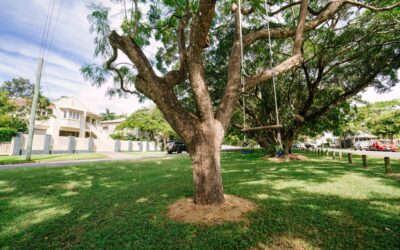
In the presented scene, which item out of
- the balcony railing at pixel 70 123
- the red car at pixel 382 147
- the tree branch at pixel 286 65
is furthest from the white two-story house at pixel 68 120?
the red car at pixel 382 147

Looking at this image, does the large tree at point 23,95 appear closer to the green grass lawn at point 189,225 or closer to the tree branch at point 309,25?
the green grass lawn at point 189,225

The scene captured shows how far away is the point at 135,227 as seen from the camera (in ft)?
11.3

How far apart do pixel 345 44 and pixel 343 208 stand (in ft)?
29.6

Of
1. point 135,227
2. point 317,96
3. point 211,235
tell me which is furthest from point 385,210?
point 317,96

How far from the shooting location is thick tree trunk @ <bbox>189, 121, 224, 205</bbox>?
3992 mm

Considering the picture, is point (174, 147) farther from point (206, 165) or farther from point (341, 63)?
point (206, 165)

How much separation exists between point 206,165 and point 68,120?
30.8 metres

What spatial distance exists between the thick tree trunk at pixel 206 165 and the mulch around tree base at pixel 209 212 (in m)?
0.16

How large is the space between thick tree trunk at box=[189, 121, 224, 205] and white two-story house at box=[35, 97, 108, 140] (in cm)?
2871

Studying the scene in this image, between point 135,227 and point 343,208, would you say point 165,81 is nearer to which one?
point 135,227

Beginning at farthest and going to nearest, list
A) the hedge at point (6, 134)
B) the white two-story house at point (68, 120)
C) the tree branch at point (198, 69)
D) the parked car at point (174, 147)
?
the white two-story house at point (68, 120)
the parked car at point (174, 147)
the hedge at point (6, 134)
the tree branch at point (198, 69)

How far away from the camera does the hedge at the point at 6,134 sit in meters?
16.8

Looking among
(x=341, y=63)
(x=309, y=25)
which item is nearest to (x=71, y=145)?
(x=309, y=25)

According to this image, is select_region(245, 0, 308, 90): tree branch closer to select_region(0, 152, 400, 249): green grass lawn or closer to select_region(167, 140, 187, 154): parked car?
select_region(0, 152, 400, 249): green grass lawn
